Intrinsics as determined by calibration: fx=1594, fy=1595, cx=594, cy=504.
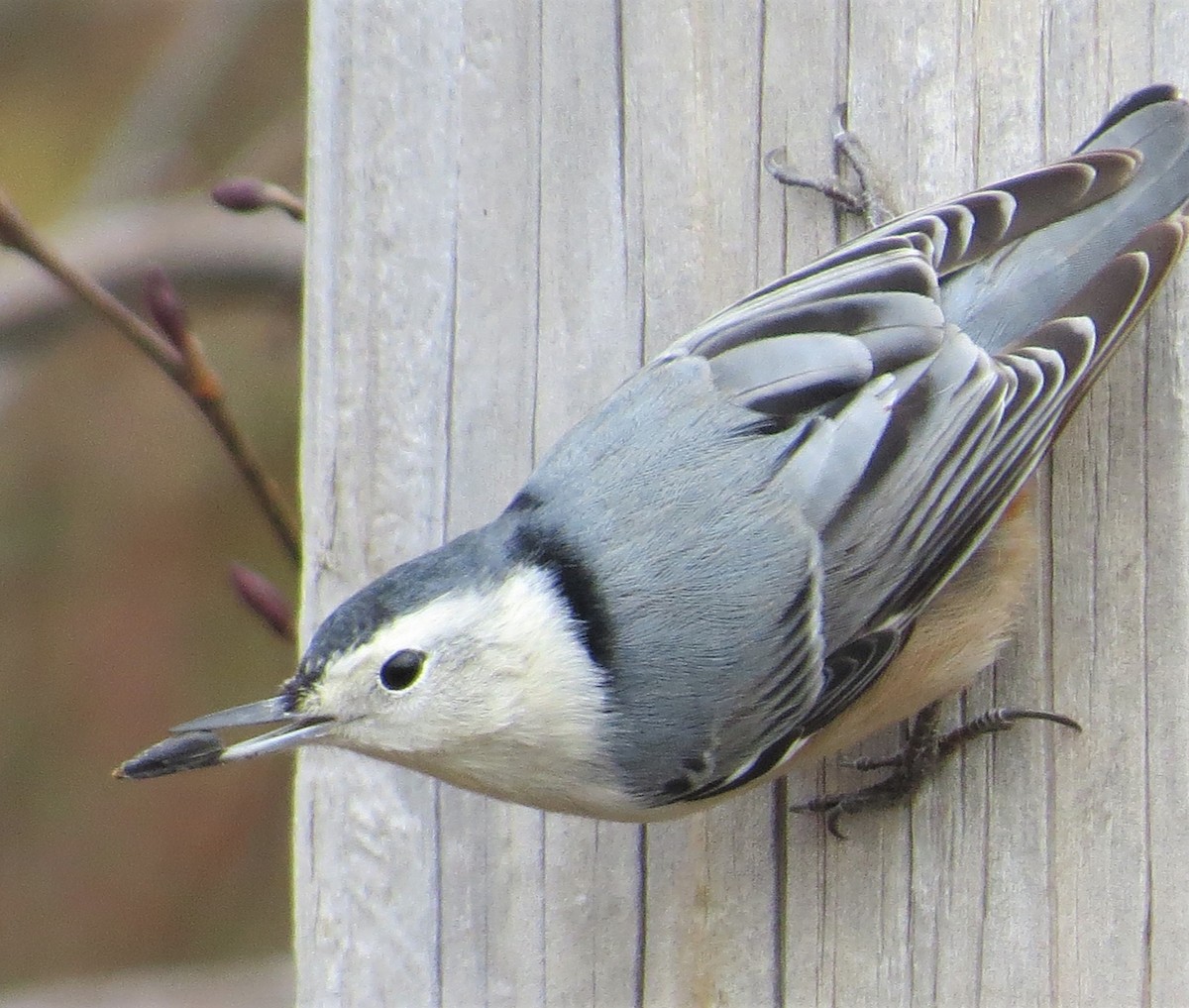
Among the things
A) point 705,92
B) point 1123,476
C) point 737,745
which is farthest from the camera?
point 705,92

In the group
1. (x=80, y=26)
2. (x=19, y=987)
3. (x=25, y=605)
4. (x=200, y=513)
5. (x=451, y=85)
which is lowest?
(x=19, y=987)

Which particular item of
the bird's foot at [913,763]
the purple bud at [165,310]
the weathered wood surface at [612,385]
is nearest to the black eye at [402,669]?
the weathered wood surface at [612,385]

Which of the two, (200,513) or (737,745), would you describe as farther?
(200,513)

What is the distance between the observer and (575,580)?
169 cm

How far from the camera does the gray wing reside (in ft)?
5.41

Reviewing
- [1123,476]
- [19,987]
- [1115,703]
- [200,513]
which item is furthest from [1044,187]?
[19,987]

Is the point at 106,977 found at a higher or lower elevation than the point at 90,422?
lower

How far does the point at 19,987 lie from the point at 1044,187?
3.11m

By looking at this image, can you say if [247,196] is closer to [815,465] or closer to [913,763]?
[815,465]

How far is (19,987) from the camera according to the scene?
→ 376cm

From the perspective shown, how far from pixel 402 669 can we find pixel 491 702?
0.11 m

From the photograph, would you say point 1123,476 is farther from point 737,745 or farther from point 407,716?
point 407,716

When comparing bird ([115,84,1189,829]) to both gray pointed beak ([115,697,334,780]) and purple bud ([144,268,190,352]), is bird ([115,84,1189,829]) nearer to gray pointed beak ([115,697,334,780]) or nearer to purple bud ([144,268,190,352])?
gray pointed beak ([115,697,334,780])

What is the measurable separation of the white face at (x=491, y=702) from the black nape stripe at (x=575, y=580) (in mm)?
13
